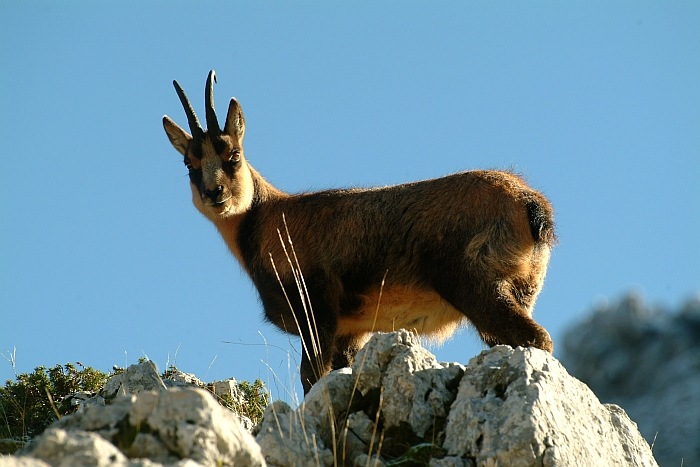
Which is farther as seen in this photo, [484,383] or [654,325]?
[654,325]

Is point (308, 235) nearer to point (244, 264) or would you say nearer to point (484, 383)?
point (244, 264)

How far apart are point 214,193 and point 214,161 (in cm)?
54

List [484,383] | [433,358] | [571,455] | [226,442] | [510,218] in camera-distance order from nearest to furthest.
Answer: [226,442]
[571,455]
[484,383]
[433,358]
[510,218]

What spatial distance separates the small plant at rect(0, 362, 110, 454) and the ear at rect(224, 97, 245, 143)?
10.5 ft

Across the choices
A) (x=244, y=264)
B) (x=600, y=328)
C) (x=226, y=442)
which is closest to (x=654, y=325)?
(x=600, y=328)

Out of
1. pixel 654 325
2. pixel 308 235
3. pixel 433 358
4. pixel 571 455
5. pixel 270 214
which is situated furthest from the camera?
pixel 654 325

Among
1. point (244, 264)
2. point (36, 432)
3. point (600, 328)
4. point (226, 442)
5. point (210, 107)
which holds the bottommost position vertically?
point (600, 328)

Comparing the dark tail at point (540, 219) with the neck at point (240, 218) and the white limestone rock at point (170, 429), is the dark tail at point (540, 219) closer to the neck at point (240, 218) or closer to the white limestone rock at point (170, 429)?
the neck at point (240, 218)

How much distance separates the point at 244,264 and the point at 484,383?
4.96 m

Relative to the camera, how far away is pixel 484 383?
5.63 meters

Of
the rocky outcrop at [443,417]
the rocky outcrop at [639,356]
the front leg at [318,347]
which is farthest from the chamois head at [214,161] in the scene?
the rocky outcrop at [639,356]

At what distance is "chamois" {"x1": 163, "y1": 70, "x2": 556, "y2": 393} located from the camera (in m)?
7.98

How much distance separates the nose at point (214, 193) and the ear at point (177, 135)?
1112mm

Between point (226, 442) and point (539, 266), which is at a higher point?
point (226, 442)
